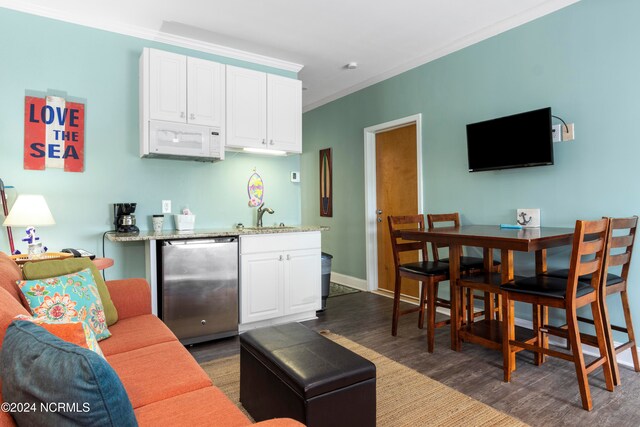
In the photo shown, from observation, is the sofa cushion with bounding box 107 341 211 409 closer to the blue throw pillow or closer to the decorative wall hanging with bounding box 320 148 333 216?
the blue throw pillow

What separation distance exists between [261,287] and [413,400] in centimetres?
164

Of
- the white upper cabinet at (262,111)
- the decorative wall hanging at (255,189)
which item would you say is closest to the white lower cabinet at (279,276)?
the decorative wall hanging at (255,189)

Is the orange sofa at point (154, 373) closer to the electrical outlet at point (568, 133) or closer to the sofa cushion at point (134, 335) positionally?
the sofa cushion at point (134, 335)

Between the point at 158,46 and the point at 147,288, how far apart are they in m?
2.27

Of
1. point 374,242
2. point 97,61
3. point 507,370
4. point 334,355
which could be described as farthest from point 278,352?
point 374,242

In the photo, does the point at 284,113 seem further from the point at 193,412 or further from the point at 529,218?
the point at 193,412

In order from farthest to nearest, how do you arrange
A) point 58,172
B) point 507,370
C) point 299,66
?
point 299,66, point 58,172, point 507,370

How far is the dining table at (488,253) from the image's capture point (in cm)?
223

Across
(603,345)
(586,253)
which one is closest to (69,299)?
(586,253)

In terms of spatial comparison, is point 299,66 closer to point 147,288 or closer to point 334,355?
point 147,288

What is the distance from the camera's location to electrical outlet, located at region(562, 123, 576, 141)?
2844 millimetres

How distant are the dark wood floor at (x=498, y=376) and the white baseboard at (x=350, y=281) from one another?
1.31m

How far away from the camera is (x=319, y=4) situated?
2906 mm

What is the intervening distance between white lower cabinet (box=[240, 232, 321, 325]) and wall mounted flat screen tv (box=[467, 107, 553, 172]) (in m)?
1.67
